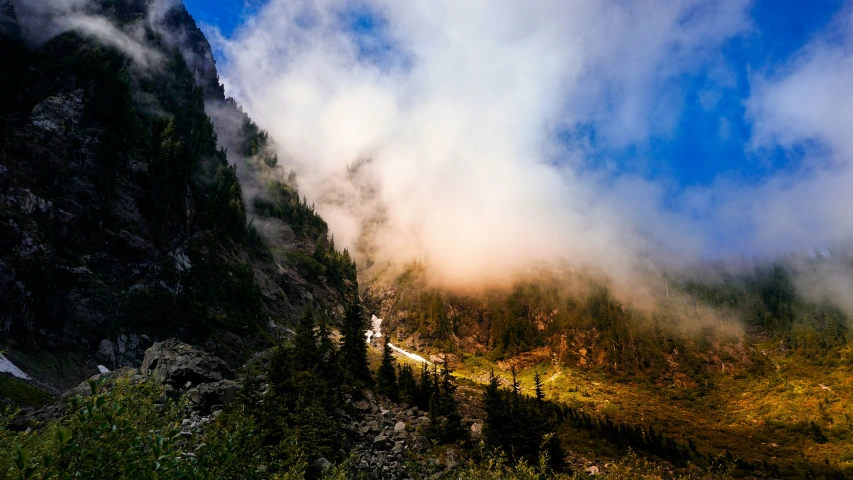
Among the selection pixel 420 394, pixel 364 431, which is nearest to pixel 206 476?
pixel 364 431

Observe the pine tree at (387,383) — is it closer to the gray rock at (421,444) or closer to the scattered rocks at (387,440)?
the scattered rocks at (387,440)

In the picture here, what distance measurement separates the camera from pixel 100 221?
10888 centimetres

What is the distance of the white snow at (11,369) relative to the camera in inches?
2810

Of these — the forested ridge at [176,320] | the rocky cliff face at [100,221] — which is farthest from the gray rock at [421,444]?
the rocky cliff face at [100,221]

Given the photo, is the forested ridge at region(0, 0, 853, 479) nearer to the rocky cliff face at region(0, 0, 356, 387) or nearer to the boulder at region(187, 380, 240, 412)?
the boulder at region(187, 380, 240, 412)

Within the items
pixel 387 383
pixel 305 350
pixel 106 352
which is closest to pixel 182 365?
pixel 305 350

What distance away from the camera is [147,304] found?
10819 cm

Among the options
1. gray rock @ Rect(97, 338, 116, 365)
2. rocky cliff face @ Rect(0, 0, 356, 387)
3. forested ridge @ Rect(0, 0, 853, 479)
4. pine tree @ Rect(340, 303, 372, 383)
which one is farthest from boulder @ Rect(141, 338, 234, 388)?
gray rock @ Rect(97, 338, 116, 365)

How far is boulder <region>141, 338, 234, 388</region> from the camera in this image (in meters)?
65.0

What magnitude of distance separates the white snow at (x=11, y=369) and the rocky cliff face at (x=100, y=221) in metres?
2.98

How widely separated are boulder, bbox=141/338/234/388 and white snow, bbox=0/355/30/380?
67.4ft

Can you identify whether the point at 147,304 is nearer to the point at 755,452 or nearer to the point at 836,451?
the point at 755,452

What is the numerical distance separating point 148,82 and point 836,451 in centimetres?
30529

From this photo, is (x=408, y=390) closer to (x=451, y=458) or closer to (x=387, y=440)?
(x=387, y=440)
